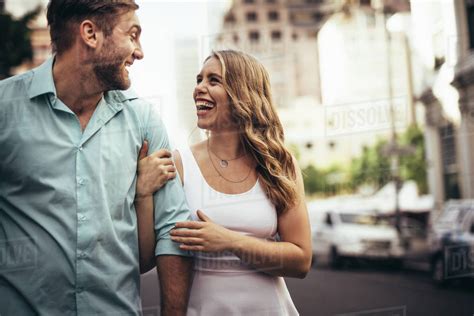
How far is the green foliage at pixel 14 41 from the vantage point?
2.63m

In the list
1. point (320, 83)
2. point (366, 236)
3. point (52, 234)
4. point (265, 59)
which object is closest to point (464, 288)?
point (320, 83)

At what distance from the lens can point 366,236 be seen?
7914 mm

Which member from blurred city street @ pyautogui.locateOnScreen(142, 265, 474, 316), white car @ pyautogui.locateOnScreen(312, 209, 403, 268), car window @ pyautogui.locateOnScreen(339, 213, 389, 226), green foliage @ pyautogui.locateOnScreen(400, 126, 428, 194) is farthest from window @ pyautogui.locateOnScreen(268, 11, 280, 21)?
green foliage @ pyautogui.locateOnScreen(400, 126, 428, 194)

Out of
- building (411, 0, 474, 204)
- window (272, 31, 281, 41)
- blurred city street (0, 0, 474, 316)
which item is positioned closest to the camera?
blurred city street (0, 0, 474, 316)

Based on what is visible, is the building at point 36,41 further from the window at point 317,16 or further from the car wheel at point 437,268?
the car wheel at point 437,268

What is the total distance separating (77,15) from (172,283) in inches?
27.6

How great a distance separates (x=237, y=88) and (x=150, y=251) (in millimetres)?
494

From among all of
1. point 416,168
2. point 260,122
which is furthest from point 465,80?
point 416,168

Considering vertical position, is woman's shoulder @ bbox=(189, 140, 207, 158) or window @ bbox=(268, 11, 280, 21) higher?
window @ bbox=(268, 11, 280, 21)

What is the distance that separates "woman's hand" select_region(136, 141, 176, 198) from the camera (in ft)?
4.51

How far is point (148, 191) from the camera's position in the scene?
1378 millimetres

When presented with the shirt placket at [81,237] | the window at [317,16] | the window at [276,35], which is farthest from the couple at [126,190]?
the window at [317,16]

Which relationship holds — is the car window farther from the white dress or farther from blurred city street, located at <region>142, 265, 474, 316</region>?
the white dress

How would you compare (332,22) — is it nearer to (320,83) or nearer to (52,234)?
(320,83)
